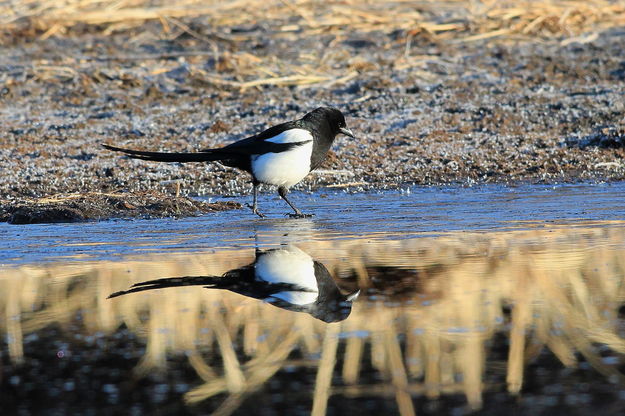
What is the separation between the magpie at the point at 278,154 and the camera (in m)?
7.59

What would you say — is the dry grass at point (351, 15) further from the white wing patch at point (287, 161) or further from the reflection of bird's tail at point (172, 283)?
the reflection of bird's tail at point (172, 283)

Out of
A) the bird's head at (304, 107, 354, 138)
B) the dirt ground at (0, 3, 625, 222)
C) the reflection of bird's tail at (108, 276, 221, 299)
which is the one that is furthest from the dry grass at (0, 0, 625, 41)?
the reflection of bird's tail at (108, 276, 221, 299)

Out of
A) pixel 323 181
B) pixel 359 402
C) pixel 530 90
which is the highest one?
pixel 530 90

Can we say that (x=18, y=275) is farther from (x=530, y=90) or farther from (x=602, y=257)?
(x=530, y=90)

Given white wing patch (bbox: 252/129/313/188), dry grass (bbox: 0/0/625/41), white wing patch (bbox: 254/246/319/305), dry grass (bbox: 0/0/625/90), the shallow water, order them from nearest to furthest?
the shallow water → white wing patch (bbox: 254/246/319/305) → white wing patch (bbox: 252/129/313/188) → dry grass (bbox: 0/0/625/90) → dry grass (bbox: 0/0/625/41)

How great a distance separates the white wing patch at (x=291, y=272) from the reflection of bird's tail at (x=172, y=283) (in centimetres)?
23

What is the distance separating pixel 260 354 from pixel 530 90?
329 inches

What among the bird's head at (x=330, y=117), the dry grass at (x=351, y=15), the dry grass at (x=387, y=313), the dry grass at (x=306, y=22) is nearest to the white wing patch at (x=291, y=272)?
the dry grass at (x=387, y=313)

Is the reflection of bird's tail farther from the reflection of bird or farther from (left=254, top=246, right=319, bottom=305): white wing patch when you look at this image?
(left=254, top=246, right=319, bottom=305): white wing patch

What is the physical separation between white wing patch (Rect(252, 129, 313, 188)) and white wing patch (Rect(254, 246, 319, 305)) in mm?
1635

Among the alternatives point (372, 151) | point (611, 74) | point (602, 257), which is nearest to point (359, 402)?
point (602, 257)

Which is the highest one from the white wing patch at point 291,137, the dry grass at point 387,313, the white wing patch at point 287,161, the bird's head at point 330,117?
the bird's head at point 330,117

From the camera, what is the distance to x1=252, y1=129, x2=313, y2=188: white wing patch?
24.9 ft

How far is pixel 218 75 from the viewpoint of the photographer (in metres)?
12.2
